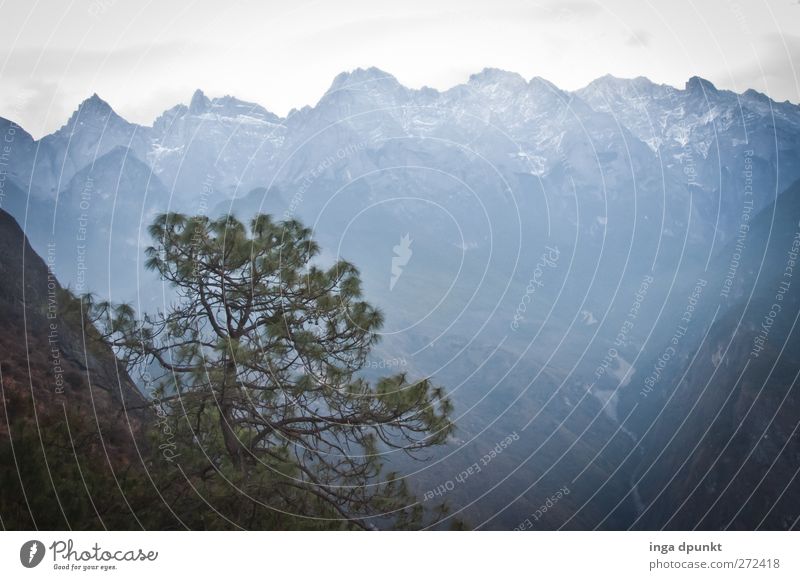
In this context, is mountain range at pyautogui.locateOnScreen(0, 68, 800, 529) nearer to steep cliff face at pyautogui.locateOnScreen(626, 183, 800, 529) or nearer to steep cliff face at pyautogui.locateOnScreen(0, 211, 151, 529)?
steep cliff face at pyautogui.locateOnScreen(626, 183, 800, 529)

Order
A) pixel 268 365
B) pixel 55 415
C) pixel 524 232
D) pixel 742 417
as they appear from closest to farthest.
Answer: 1. pixel 268 365
2. pixel 55 415
3. pixel 742 417
4. pixel 524 232

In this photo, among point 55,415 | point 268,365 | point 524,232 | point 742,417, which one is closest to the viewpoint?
point 268,365

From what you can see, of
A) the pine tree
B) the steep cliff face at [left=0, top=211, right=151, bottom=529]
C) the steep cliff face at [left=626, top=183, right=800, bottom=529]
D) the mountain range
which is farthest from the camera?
the mountain range

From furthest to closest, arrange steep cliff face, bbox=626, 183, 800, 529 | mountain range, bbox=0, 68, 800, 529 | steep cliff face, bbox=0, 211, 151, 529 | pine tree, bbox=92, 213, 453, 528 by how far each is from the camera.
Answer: mountain range, bbox=0, 68, 800, 529
steep cliff face, bbox=626, 183, 800, 529
pine tree, bbox=92, 213, 453, 528
steep cliff face, bbox=0, 211, 151, 529

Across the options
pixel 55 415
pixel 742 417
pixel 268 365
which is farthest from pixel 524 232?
pixel 55 415

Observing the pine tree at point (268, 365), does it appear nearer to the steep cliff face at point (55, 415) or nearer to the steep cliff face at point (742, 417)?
the steep cliff face at point (55, 415)

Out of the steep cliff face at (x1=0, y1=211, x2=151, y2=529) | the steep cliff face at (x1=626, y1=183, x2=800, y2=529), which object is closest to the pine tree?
the steep cliff face at (x1=0, y1=211, x2=151, y2=529)

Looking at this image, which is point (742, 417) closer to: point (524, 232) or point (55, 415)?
point (55, 415)
